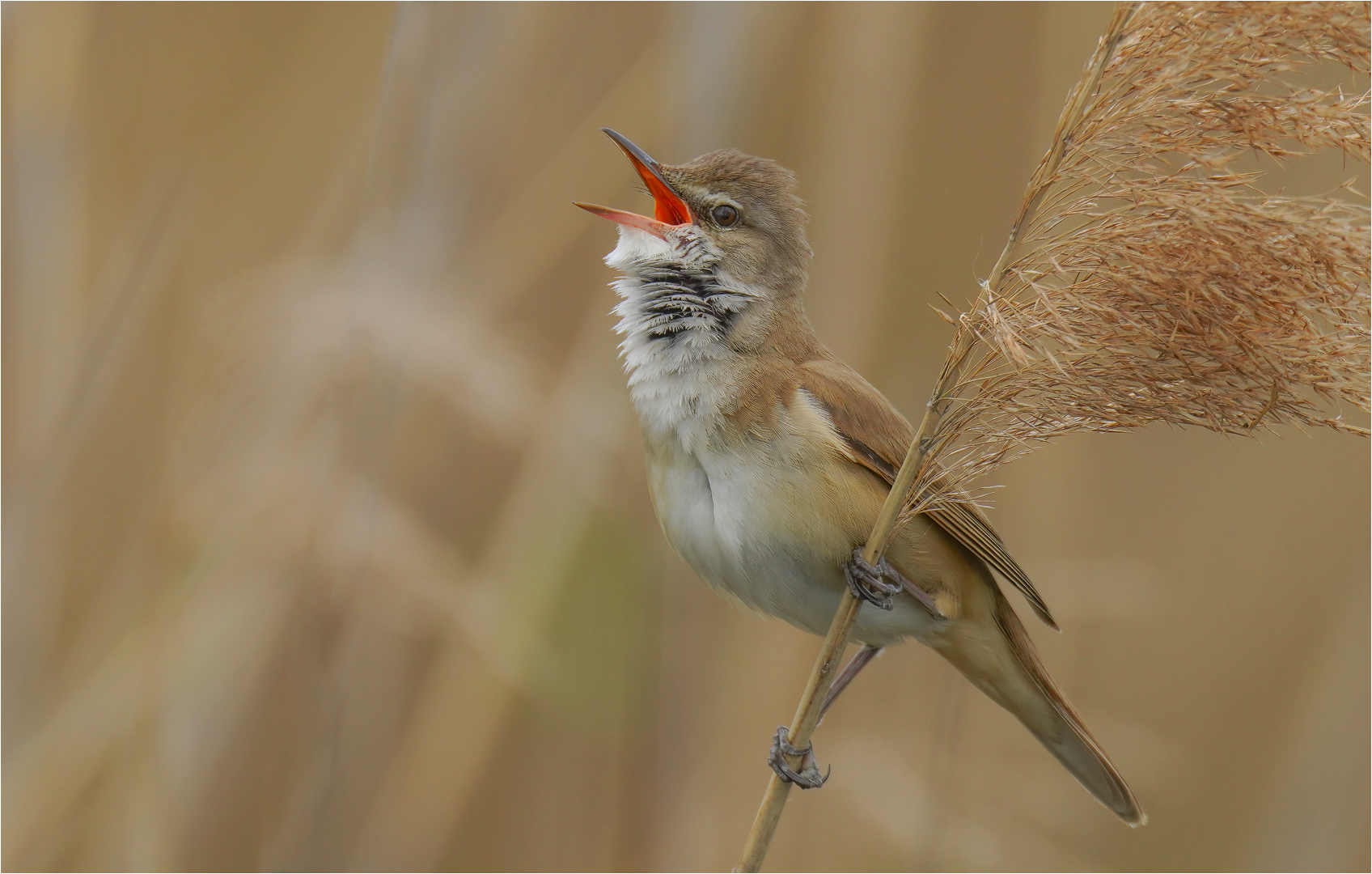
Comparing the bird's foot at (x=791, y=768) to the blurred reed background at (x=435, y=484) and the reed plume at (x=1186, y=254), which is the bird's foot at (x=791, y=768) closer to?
the blurred reed background at (x=435, y=484)

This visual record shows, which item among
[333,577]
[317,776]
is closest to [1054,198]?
[333,577]

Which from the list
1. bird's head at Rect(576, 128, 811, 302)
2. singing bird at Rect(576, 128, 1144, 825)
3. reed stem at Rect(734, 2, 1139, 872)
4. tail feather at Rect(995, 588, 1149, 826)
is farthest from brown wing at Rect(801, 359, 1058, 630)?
reed stem at Rect(734, 2, 1139, 872)

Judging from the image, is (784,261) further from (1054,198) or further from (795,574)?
(1054,198)

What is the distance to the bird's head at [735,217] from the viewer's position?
2.36 meters

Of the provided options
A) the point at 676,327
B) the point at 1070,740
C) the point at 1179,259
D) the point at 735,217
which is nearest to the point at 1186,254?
the point at 1179,259

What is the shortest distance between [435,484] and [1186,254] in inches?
85.2

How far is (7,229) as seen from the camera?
2.31 m

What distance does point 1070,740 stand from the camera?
246 centimetres

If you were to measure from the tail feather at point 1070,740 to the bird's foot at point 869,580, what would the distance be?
1.72 ft

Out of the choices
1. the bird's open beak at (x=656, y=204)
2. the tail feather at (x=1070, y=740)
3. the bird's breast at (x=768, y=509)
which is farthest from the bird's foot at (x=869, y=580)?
the bird's open beak at (x=656, y=204)

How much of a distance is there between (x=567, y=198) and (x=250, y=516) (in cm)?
108

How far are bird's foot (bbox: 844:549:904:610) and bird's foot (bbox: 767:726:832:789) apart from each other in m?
0.31

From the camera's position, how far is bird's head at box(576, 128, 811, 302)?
7.73ft

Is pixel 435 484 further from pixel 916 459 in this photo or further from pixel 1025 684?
pixel 916 459
